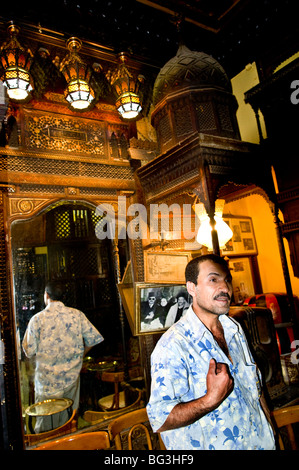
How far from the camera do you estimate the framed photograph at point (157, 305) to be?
337cm

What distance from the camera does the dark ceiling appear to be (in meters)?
3.81

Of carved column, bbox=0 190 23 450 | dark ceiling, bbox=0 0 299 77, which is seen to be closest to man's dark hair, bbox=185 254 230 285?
carved column, bbox=0 190 23 450

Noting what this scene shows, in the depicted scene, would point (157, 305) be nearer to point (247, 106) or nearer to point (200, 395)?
point (200, 395)

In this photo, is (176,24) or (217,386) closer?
(217,386)

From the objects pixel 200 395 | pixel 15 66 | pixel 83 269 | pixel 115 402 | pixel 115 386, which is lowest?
pixel 115 402

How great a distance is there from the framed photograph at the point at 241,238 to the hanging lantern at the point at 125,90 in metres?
3.15

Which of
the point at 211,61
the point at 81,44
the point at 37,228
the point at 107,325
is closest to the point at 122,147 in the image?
the point at 81,44

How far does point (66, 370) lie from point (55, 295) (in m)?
1.24

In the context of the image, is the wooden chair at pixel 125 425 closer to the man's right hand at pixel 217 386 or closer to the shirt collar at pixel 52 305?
the man's right hand at pixel 217 386

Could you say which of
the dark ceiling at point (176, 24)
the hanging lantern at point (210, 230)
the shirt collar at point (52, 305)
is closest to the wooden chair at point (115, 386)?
the shirt collar at point (52, 305)

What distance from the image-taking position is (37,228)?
5789 millimetres

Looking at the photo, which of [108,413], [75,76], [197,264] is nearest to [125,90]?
[75,76]

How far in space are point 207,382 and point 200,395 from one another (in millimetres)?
242

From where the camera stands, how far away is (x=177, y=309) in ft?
11.7
